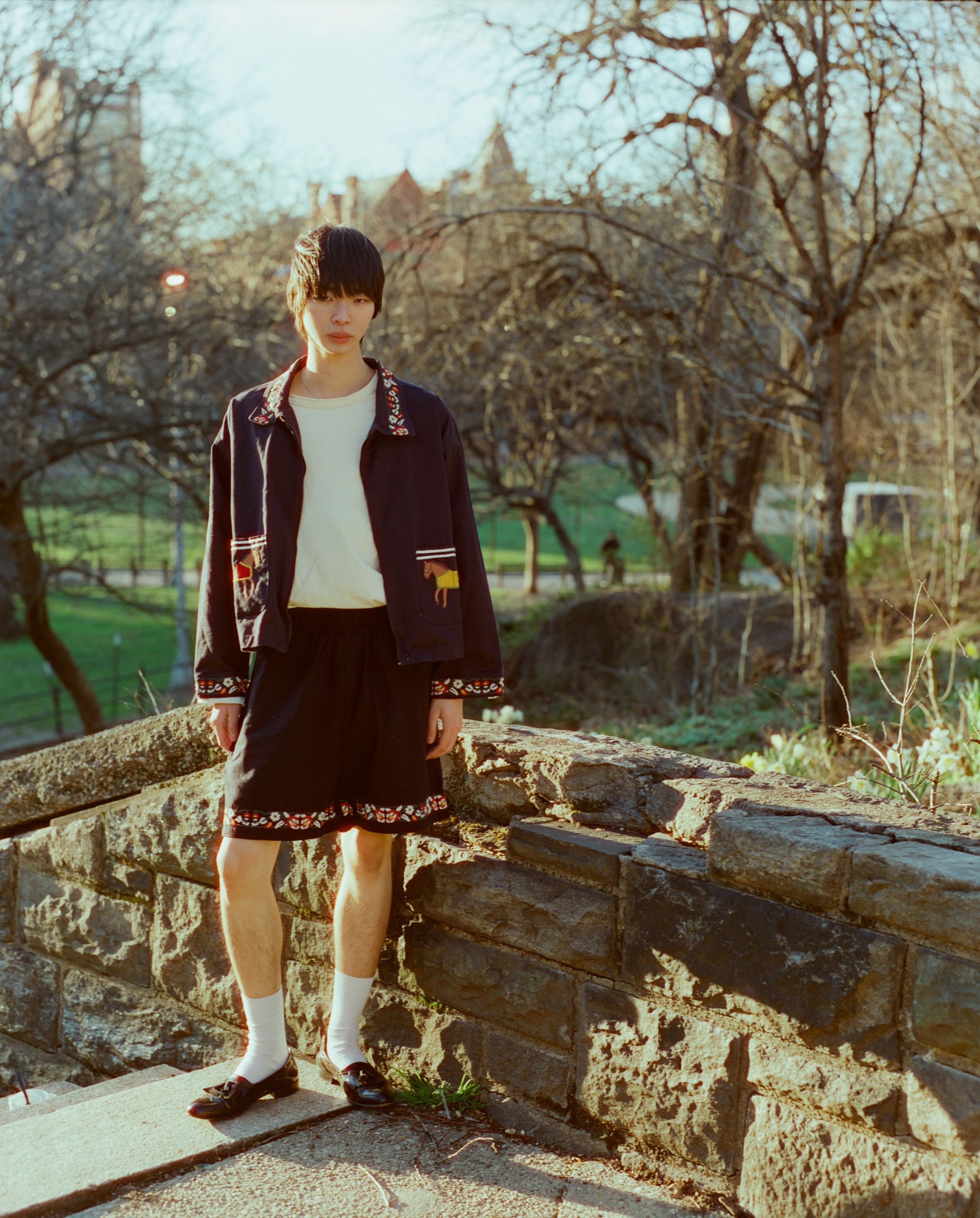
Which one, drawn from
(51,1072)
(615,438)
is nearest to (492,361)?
(615,438)

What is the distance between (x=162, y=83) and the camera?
43.8 feet

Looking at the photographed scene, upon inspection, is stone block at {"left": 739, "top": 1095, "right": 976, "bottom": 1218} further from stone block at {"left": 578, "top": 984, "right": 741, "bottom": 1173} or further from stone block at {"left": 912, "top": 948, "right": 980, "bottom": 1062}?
stone block at {"left": 912, "top": 948, "right": 980, "bottom": 1062}

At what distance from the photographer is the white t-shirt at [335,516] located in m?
2.50

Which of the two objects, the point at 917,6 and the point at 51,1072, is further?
the point at 917,6

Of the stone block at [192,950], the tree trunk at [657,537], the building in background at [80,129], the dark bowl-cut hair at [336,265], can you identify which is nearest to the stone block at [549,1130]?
the stone block at [192,950]

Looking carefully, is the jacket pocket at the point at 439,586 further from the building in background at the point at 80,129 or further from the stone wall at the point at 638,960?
the building in background at the point at 80,129

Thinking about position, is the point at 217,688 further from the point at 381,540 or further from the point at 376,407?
the point at 376,407

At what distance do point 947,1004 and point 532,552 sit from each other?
65.6 ft

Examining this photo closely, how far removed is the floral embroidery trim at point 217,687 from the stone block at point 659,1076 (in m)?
0.96

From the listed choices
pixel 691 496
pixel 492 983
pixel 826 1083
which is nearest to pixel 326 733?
pixel 492 983

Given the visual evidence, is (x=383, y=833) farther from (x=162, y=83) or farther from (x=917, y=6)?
(x=162, y=83)

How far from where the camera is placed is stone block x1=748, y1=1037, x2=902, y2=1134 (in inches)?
78.4

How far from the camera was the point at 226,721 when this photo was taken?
259 centimetres

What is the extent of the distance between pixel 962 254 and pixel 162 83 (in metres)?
9.47
